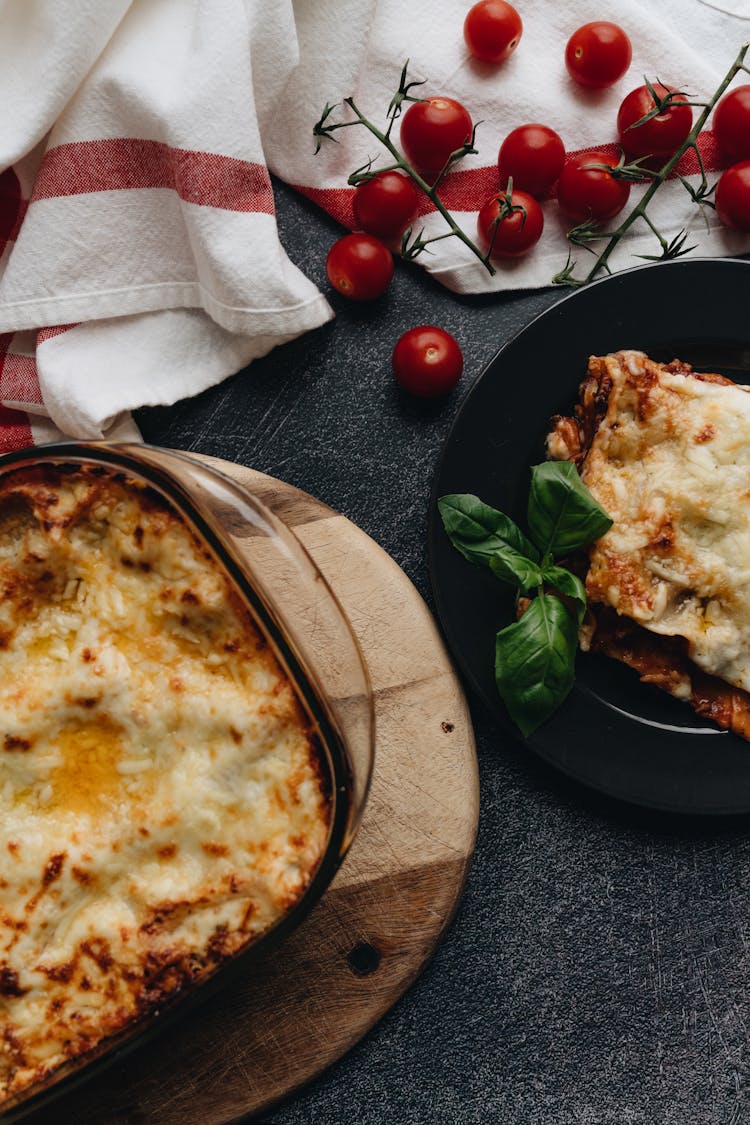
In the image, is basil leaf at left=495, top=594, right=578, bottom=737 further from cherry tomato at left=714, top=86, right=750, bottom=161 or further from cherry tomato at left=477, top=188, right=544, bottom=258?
cherry tomato at left=714, top=86, right=750, bottom=161

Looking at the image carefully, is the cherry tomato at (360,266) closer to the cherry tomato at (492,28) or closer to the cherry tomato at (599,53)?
the cherry tomato at (492,28)

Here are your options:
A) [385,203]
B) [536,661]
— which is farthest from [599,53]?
[536,661]

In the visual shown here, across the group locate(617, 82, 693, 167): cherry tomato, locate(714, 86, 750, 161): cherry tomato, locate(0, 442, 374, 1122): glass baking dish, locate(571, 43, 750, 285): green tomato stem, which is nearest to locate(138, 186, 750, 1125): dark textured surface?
locate(571, 43, 750, 285): green tomato stem

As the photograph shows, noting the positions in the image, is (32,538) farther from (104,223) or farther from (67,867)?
(104,223)

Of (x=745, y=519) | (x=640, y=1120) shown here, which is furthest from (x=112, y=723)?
(x=640, y=1120)

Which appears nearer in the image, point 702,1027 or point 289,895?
point 289,895

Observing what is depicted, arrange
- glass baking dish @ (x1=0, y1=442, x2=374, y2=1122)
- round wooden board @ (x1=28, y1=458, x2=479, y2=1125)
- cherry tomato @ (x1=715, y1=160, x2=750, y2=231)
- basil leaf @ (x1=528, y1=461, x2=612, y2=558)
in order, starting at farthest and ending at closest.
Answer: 1. cherry tomato @ (x1=715, y1=160, x2=750, y2=231)
2. round wooden board @ (x1=28, y1=458, x2=479, y2=1125)
3. basil leaf @ (x1=528, y1=461, x2=612, y2=558)
4. glass baking dish @ (x1=0, y1=442, x2=374, y2=1122)
